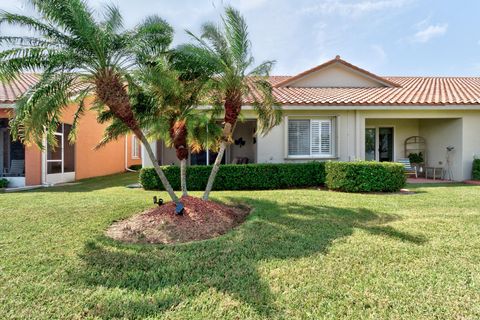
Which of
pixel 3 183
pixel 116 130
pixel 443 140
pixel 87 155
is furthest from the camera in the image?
pixel 87 155

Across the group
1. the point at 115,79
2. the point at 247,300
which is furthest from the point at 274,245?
the point at 115,79

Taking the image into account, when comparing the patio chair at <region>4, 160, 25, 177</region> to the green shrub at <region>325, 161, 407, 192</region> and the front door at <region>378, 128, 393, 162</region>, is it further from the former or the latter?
the front door at <region>378, 128, 393, 162</region>

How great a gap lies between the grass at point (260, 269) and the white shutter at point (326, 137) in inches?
298

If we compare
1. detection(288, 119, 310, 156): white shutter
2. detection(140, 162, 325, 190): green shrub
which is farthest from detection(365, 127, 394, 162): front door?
detection(140, 162, 325, 190): green shrub

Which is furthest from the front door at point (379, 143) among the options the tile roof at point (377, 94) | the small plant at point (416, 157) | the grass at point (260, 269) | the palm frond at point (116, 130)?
the palm frond at point (116, 130)

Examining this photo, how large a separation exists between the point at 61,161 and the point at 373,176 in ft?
56.3

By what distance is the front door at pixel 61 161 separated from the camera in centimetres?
1584

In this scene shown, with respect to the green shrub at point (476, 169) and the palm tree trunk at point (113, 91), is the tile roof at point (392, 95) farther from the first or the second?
the palm tree trunk at point (113, 91)

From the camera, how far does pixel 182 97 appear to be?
8172 millimetres

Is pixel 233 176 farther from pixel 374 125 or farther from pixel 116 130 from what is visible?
pixel 374 125

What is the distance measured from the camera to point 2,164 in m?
15.9

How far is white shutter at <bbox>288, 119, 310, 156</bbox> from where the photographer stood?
1549 cm

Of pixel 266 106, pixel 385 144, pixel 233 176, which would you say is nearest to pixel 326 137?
pixel 385 144

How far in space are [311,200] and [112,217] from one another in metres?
6.69
